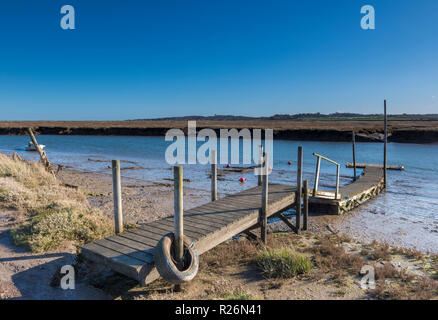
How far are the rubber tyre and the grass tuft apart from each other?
1936mm

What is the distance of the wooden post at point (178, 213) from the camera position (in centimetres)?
536

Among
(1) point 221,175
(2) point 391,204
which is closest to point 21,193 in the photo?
(1) point 221,175

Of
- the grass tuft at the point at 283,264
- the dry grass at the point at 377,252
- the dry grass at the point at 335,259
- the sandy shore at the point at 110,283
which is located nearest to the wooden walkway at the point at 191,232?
the sandy shore at the point at 110,283

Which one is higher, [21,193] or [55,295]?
[21,193]

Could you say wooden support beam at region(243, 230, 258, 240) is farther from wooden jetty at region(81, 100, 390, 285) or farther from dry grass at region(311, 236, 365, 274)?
dry grass at region(311, 236, 365, 274)

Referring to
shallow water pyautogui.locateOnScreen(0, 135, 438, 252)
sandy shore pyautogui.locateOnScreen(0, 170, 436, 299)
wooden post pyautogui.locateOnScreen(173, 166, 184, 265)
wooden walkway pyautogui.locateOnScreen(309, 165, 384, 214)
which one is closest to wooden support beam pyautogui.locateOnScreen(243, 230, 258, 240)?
sandy shore pyautogui.locateOnScreen(0, 170, 436, 299)

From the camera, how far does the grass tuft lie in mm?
6594

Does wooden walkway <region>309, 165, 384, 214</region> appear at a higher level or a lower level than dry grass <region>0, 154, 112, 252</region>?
lower

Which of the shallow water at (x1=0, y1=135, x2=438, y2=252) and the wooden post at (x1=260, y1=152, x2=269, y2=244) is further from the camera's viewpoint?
the shallow water at (x1=0, y1=135, x2=438, y2=252)

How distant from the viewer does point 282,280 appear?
20.9 feet

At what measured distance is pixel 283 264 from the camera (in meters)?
6.70
